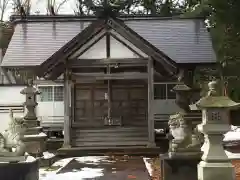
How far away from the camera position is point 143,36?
22062mm

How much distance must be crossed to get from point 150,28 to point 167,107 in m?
4.37

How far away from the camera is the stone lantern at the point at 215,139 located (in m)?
9.22

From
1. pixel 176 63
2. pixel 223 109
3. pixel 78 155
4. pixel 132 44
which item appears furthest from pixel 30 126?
pixel 223 109

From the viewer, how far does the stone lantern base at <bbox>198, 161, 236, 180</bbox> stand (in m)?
9.18

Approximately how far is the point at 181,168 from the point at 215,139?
1.18 m

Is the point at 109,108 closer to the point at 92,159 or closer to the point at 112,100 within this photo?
the point at 112,100

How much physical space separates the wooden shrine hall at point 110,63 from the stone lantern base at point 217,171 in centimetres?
870

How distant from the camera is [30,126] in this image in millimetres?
15820

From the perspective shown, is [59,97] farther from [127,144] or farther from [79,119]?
[127,144]

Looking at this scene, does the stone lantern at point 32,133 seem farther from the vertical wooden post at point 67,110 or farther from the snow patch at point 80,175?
the snow patch at point 80,175

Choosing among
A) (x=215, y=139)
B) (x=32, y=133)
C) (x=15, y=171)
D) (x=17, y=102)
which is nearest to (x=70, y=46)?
(x=32, y=133)

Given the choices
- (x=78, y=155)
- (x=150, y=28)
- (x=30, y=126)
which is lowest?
(x=78, y=155)

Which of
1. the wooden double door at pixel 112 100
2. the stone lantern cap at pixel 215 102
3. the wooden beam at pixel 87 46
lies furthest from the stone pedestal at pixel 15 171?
the wooden double door at pixel 112 100

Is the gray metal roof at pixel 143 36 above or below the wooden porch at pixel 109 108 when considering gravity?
above
